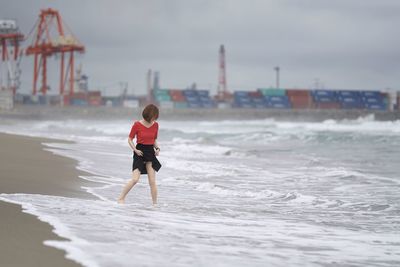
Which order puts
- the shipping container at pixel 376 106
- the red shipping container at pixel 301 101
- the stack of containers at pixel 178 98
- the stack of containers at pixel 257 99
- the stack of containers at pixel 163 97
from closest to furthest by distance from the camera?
the shipping container at pixel 376 106
the red shipping container at pixel 301 101
the stack of containers at pixel 257 99
the stack of containers at pixel 163 97
the stack of containers at pixel 178 98

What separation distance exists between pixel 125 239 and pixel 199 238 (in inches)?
24.0

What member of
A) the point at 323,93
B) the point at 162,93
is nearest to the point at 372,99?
the point at 323,93

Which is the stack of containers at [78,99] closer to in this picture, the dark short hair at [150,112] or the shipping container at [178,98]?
the shipping container at [178,98]

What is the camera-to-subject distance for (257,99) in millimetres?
83312

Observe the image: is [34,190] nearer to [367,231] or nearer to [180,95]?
[367,231]

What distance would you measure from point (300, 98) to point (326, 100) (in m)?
3.44

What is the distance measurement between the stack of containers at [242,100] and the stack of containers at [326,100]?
8587 mm

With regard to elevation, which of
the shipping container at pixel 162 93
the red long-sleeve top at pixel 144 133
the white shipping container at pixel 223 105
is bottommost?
the red long-sleeve top at pixel 144 133

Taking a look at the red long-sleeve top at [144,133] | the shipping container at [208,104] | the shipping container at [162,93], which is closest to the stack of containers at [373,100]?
the shipping container at [208,104]

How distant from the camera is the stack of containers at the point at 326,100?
81.6 meters

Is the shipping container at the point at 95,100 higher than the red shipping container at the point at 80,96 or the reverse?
the reverse

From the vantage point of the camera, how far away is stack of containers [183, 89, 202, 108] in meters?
86.1

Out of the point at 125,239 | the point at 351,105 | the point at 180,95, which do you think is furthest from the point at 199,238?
the point at 180,95

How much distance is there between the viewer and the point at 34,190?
6.61 meters
